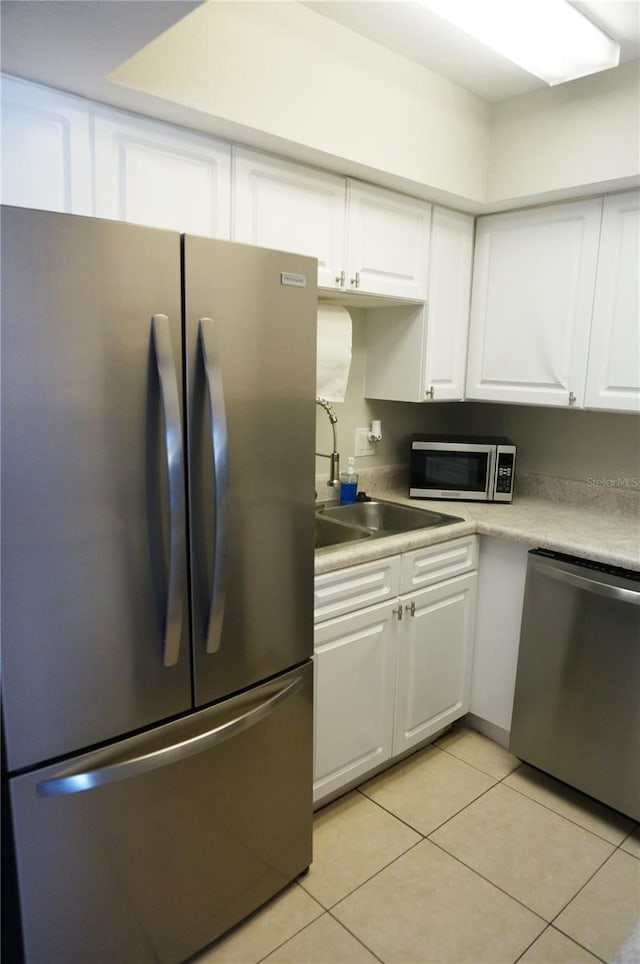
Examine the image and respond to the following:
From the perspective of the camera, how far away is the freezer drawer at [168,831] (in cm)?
124

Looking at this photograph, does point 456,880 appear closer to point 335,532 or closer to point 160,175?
point 335,532

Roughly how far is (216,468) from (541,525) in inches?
56.9

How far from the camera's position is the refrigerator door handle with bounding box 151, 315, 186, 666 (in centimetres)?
123

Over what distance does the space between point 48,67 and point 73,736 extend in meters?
1.41

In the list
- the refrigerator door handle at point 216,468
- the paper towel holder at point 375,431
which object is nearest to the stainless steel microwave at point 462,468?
the paper towel holder at point 375,431

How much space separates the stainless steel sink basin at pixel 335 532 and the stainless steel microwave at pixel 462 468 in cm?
55

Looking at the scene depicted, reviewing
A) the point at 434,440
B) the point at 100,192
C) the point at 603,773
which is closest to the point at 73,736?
the point at 100,192

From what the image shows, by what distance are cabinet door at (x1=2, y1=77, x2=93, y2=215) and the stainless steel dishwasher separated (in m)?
1.81

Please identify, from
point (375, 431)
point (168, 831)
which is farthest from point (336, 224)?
point (168, 831)

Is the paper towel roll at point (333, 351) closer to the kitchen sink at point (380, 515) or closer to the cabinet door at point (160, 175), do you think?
the kitchen sink at point (380, 515)

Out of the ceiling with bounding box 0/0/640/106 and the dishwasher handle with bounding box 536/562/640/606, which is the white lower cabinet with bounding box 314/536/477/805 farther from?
the ceiling with bounding box 0/0/640/106

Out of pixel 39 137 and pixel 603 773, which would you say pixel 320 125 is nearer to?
pixel 39 137

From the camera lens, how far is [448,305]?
2.52 m

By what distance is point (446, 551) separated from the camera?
2.25m
